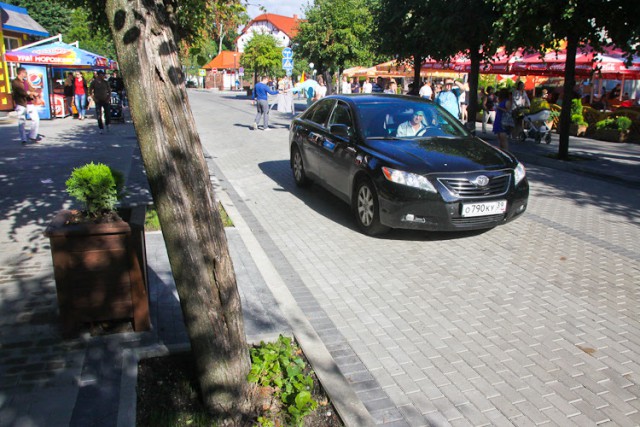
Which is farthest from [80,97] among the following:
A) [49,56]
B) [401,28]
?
[401,28]

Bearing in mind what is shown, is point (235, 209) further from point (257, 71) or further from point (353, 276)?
point (257, 71)

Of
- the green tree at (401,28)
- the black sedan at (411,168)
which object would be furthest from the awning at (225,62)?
the black sedan at (411,168)

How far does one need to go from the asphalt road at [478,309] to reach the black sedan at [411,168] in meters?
0.40

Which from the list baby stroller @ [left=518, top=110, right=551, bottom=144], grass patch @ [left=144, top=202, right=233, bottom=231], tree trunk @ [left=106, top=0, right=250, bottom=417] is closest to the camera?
tree trunk @ [left=106, top=0, right=250, bottom=417]

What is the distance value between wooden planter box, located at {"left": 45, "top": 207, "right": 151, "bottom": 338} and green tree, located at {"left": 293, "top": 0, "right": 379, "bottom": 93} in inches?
1246

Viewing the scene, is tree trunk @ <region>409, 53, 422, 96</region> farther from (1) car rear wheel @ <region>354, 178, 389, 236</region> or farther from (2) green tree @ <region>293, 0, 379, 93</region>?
(2) green tree @ <region>293, 0, 379, 93</region>

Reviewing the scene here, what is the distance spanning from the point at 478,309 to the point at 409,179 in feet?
6.41

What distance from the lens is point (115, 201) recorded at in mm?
4535

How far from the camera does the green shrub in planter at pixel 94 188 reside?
4.32 m

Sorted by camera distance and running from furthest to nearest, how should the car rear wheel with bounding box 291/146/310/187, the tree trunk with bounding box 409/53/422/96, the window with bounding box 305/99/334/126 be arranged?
the tree trunk with bounding box 409/53/422/96
the car rear wheel with bounding box 291/146/310/187
the window with bounding box 305/99/334/126

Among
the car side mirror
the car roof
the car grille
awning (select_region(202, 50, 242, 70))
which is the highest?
awning (select_region(202, 50, 242, 70))

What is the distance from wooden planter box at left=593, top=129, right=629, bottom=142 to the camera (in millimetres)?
17547

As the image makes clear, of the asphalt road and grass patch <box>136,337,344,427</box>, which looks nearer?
grass patch <box>136,337,344,427</box>

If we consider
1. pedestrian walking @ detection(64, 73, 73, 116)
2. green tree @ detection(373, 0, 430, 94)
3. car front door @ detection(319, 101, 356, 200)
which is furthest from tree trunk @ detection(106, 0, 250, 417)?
pedestrian walking @ detection(64, 73, 73, 116)
